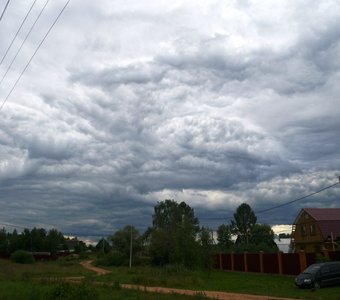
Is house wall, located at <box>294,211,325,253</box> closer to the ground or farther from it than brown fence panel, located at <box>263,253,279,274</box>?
farther from it

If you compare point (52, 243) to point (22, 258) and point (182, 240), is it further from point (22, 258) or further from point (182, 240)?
point (182, 240)

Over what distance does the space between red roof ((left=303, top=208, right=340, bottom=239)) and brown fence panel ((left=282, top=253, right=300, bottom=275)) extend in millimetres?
15986

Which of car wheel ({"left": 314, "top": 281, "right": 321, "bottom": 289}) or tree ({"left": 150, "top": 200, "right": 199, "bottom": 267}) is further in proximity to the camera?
tree ({"left": 150, "top": 200, "right": 199, "bottom": 267})

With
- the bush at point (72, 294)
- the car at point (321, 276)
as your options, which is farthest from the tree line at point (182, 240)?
the bush at point (72, 294)

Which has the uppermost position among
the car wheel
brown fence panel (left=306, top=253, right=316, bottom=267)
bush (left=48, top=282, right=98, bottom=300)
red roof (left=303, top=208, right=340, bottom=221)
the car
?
red roof (left=303, top=208, right=340, bottom=221)

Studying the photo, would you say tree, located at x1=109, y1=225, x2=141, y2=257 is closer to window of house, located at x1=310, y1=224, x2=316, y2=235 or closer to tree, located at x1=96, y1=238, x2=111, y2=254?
tree, located at x1=96, y1=238, x2=111, y2=254

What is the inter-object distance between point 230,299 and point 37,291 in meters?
8.70

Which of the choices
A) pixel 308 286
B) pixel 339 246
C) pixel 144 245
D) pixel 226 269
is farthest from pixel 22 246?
pixel 308 286

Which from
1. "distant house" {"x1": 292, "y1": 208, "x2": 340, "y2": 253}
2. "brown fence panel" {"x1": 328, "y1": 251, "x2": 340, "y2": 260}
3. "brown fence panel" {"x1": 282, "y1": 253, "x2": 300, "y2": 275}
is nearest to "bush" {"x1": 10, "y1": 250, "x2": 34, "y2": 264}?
"distant house" {"x1": 292, "y1": 208, "x2": 340, "y2": 253}

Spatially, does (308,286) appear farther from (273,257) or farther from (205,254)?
(205,254)

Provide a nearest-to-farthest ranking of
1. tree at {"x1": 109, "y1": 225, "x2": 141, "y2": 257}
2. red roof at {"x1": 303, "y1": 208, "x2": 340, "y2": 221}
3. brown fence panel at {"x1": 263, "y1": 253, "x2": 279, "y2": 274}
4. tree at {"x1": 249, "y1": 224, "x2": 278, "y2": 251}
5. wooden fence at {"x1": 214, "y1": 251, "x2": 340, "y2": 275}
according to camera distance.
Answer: wooden fence at {"x1": 214, "y1": 251, "x2": 340, "y2": 275}
brown fence panel at {"x1": 263, "y1": 253, "x2": 279, "y2": 274}
red roof at {"x1": 303, "y1": 208, "x2": 340, "y2": 221}
tree at {"x1": 109, "y1": 225, "x2": 141, "y2": 257}
tree at {"x1": 249, "y1": 224, "x2": 278, "y2": 251}

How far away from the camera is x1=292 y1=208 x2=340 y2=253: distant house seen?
183 ft

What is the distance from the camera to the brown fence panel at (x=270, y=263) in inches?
1736

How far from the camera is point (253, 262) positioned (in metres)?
49.9
